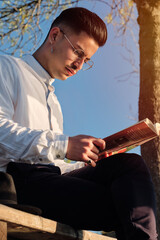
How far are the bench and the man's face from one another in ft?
3.32

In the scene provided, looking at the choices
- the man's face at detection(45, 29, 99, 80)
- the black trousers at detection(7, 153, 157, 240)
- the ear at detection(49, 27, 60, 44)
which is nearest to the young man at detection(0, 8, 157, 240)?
the black trousers at detection(7, 153, 157, 240)

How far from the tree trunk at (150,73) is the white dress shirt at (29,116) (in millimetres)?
1629

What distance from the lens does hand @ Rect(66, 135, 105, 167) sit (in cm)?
163

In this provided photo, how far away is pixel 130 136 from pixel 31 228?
665 mm

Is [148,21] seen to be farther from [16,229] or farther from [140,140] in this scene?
[16,229]

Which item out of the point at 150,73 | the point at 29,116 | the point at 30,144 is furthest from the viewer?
the point at 150,73

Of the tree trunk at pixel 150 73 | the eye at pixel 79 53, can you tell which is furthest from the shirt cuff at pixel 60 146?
the tree trunk at pixel 150 73

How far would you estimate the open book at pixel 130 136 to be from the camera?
168 centimetres

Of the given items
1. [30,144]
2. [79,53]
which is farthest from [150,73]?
[30,144]

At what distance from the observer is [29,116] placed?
1938 millimetres

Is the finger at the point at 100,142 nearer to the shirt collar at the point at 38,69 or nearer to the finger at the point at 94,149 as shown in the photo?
the finger at the point at 94,149

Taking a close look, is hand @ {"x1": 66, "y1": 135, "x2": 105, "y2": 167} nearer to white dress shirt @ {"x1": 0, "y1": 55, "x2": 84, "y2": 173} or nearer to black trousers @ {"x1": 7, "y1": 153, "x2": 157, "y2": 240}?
white dress shirt @ {"x1": 0, "y1": 55, "x2": 84, "y2": 173}

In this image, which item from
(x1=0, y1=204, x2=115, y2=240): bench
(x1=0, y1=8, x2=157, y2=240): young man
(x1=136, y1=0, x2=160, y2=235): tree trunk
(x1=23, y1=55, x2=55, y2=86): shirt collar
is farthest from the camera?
(x1=136, y1=0, x2=160, y2=235): tree trunk

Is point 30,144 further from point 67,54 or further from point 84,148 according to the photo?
point 67,54
